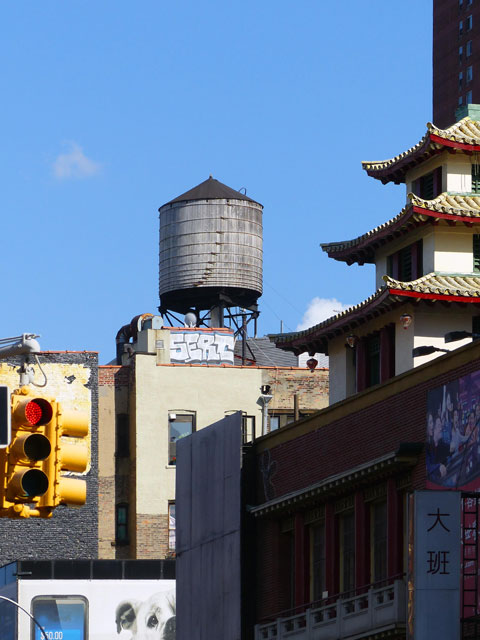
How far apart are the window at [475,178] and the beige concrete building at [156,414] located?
29.5 metres

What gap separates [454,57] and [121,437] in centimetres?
7500

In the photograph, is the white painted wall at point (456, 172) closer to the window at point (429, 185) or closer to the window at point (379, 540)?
the window at point (429, 185)

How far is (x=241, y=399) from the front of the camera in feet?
273

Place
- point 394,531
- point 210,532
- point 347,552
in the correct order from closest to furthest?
point 394,531 → point 347,552 → point 210,532

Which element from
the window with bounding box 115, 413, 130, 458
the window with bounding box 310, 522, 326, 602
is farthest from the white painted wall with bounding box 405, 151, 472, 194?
the window with bounding box 115, 413, 130, 458

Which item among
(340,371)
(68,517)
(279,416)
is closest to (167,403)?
(279,416)

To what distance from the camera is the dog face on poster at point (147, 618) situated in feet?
244

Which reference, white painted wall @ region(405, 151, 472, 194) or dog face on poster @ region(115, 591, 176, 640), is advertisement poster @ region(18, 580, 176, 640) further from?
white painted wall @ region(405, 151, 472, 194)

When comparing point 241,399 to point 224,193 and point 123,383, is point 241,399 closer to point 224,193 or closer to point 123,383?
point 123,383

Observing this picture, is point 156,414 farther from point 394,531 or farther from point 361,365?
point 394,531

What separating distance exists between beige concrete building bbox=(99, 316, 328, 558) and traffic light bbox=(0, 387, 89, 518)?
61395 mm

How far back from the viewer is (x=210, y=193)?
329ft

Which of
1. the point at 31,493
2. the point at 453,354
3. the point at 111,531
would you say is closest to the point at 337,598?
the point at 453,354

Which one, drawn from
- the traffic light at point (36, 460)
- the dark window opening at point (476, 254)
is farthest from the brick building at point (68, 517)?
the traffic light at point (36, 460)
